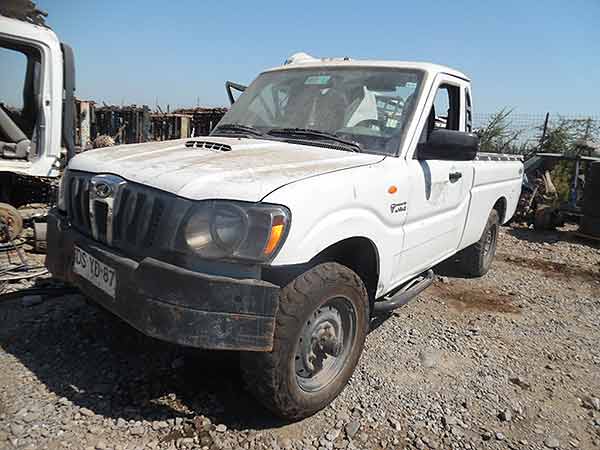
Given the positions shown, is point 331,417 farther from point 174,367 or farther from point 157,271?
point 157,271

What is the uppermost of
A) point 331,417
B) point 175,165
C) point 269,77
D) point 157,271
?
point 269,77

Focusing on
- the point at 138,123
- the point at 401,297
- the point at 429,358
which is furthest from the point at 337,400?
the point at 138,123

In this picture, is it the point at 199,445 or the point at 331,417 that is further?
the point at 331,417

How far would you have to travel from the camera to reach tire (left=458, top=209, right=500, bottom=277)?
513 cm

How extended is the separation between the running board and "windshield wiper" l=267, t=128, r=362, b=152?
1030mm

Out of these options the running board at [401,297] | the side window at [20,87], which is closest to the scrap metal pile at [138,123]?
the side window at [20,87]

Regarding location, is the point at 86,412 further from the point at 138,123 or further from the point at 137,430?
the point at 138,123

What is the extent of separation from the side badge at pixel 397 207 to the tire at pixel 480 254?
253 centimetres

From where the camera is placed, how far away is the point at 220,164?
2371mm

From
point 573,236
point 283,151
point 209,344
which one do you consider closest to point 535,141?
point 573,236

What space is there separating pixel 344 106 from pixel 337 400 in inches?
77.8

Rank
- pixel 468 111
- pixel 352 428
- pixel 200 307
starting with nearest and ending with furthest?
pixel 200 307, pixel 352 428, pixel 468 111

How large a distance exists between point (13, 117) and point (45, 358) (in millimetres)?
3846

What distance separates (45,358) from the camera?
9.34ft
